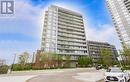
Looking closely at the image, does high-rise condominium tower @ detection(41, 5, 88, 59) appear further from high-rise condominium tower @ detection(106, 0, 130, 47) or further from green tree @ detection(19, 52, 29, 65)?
high-rise condominium tower @ detection(106, 0, 130, 47)

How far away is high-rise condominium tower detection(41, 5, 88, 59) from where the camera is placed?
344 feet

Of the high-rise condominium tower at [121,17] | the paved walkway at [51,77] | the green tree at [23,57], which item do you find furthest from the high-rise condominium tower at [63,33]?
the paved walkway at [51,77]

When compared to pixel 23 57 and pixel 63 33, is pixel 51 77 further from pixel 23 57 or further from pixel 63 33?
pixel 63 33

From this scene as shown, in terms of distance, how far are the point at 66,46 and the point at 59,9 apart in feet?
73.2

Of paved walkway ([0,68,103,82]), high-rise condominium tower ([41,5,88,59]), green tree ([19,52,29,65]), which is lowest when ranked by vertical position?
paved walkway ([0,68,103,82])

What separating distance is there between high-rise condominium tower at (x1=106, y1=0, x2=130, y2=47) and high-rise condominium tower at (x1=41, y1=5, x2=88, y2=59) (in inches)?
1098

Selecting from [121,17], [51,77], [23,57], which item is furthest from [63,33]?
[51,77]

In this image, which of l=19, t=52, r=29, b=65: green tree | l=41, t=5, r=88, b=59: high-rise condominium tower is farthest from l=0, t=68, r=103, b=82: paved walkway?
l=41, t=5, r=88, b=59: high-rise condominium tower

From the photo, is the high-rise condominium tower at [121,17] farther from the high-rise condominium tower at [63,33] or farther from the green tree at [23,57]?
the green tree at [23,57]

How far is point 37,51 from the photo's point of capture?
9181cm

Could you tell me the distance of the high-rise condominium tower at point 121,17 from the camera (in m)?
133

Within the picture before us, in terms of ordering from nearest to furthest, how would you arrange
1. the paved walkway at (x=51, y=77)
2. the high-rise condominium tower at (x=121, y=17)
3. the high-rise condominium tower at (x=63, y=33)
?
the paved walkway at (x=51, y=77)
the high-rise condominium tower at (x=63, y=33)
the high-rise condominium tower at (x=121, y=17)

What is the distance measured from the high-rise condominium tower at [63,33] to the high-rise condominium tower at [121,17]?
27.9 metres

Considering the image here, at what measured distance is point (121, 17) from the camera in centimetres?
14262
